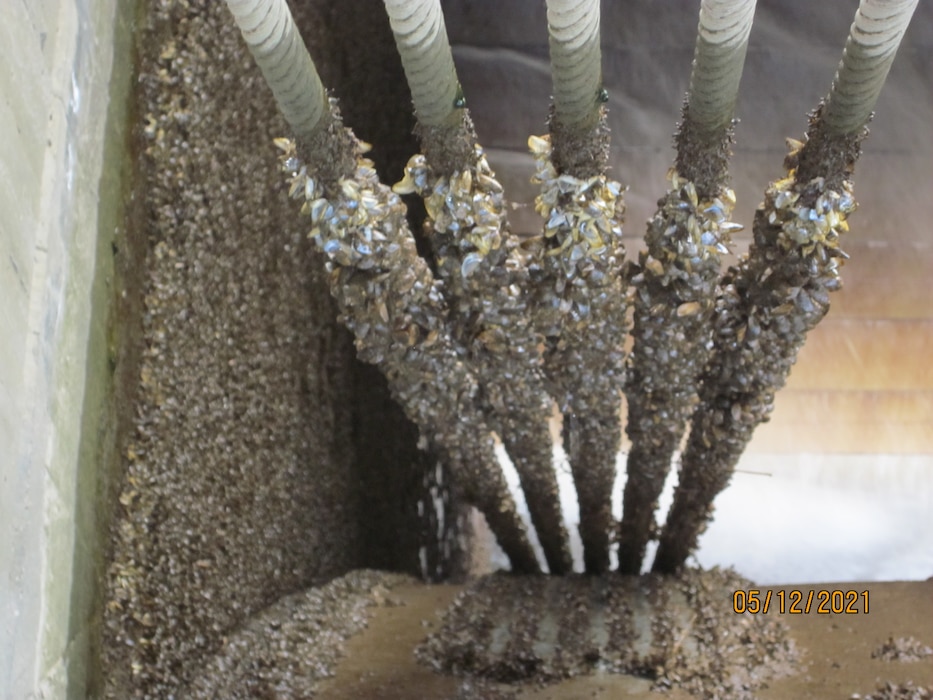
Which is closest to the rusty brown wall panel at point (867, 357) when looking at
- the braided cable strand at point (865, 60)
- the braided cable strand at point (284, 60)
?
the braided cable strand at point (865, 60)

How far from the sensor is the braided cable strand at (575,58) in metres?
0.59

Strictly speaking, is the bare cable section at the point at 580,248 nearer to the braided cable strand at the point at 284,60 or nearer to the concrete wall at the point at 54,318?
the braided cable strand at the point at 284,60

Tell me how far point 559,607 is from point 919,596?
0.42 meters

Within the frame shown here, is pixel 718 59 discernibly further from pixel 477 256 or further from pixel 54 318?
pixel 54 318

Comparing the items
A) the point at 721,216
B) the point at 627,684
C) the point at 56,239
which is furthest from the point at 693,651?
the point at 56,239

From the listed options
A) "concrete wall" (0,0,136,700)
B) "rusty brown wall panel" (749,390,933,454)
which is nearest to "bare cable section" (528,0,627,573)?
"concrete wall" (0,0,136,700)

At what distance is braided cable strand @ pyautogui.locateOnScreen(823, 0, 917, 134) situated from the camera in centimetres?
59

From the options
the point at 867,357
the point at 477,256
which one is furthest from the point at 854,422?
the point at 477,256

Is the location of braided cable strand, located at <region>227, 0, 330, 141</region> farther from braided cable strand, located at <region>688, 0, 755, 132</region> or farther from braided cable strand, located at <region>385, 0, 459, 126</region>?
braided cable strand, located at <region>688, 0, 755, 132</region>

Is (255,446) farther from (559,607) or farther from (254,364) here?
(559,607)

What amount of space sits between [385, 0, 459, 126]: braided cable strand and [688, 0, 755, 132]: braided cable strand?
0.63ft
